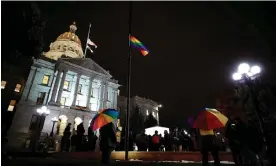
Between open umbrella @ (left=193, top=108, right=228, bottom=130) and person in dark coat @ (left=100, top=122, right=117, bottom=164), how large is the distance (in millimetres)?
3152

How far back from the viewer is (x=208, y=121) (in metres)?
6.61

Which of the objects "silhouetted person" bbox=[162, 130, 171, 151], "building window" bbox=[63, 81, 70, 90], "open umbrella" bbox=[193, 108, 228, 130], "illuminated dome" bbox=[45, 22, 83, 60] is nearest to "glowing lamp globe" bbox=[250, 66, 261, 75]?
"open umbrella" bbox=[193, 108, 228, 130]

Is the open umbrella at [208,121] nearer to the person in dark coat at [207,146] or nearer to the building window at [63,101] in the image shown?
the person in dark coat at [207,146]

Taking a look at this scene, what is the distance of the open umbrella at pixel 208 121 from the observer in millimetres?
6559

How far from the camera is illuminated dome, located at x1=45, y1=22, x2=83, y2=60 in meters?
50.2

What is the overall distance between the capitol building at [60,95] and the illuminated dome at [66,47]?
11939mm

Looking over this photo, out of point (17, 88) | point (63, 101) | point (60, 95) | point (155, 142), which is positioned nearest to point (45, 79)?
point (60, 95)

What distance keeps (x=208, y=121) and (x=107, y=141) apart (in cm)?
378

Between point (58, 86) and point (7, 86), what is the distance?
789 centimetres

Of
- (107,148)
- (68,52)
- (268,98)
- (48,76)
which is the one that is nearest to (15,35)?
(107,148)

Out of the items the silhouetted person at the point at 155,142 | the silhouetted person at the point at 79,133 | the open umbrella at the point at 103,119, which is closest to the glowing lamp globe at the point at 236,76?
the open umbrella at the point at 103,119

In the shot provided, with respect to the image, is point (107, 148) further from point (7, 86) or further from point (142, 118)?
point (142, 118)

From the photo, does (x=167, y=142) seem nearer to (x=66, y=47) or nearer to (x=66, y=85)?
(x=66, y=85)

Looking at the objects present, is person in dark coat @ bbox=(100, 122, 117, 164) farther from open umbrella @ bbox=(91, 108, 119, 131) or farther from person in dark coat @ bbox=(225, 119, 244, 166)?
person in dark coat @ bbox=(225, 119, 244, 166)
